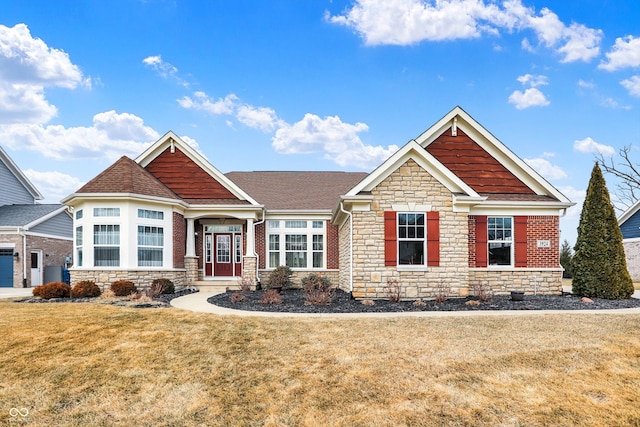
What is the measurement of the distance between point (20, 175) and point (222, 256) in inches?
643

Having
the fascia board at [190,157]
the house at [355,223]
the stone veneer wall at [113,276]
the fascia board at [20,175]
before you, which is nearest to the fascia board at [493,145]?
the house at [355,223]

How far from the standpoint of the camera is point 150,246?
16.0 metres

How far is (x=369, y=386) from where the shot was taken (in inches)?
244

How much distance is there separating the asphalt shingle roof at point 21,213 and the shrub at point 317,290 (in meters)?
15.3

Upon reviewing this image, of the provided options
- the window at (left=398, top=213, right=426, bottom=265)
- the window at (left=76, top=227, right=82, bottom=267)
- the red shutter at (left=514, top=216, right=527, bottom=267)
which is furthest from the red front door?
the red shutter at (left=514, top=216, right=527, bottom=267)

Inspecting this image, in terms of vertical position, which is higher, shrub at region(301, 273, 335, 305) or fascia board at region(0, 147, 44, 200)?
fascia board at region(0, 147, 44, 200)

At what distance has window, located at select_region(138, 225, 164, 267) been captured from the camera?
51.6 ft

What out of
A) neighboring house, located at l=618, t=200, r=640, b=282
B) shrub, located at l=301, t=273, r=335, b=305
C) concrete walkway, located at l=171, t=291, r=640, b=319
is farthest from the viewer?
neighboring house, located at l=618, t=200, r=640, b=282

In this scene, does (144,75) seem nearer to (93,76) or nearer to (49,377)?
(93,76)

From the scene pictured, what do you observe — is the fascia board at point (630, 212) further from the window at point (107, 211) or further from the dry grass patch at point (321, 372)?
the window at point (107, 211)

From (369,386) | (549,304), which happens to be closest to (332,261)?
(549,304)

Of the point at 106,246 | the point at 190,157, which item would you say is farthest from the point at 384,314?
the point at 190,157

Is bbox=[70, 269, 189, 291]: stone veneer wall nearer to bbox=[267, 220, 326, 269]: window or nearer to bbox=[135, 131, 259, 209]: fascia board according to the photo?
bbox=[135, 131, 259, 209]: fascia board

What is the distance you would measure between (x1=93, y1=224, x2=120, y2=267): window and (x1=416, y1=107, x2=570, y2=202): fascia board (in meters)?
11.2
